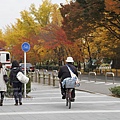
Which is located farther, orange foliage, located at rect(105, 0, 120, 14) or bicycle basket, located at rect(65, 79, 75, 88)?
orange foliage, located at rect(105, 0, 120, 14)

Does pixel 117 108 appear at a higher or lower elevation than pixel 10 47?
lower

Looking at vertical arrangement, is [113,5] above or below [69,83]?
above

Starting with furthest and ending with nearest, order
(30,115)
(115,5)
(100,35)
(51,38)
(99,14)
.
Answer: (51,38) < (100,35) < (99,14) < (115,5) < (30,115)

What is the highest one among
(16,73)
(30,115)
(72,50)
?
(72,50)

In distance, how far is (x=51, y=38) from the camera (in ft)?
160

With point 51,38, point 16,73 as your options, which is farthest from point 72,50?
point 16,73

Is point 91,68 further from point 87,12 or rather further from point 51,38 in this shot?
point 87,12

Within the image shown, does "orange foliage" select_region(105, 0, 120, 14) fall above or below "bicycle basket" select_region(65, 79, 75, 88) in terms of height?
above

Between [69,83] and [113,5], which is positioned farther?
[113,5]

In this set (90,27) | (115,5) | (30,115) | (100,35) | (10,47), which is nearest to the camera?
(30,115)

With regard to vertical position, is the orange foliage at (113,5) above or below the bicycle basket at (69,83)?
above

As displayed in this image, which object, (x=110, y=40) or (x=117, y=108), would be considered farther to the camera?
(x=110, y=40)

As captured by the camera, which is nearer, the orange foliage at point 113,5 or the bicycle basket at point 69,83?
the bicycle basket at point 69,83

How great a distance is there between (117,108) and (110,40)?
2906 centimetres
